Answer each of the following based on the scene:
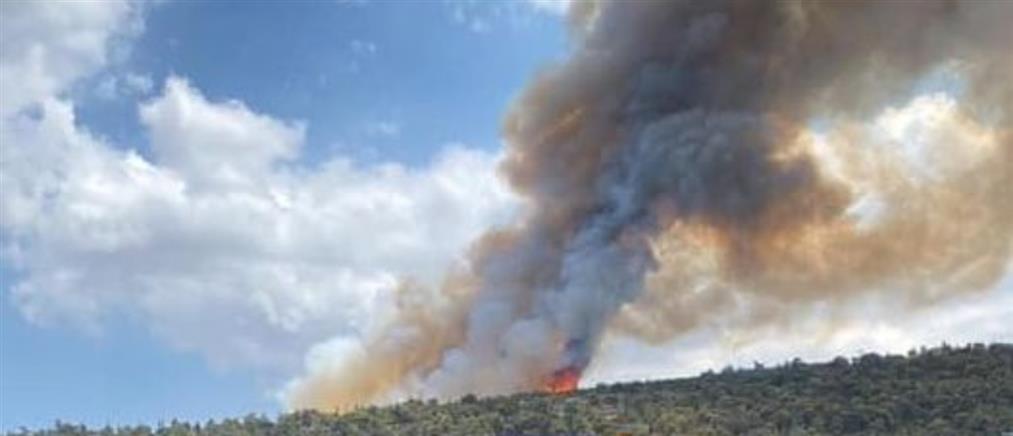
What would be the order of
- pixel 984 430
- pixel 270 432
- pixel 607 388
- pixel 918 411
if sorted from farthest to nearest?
1. pixel 607 388
2. pixel 270 432
3. pixel 918 411
4. pixel 984 430

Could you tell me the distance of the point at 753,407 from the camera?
126 m

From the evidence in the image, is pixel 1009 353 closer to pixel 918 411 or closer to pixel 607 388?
pixel 918 411

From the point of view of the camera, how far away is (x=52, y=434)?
134 m

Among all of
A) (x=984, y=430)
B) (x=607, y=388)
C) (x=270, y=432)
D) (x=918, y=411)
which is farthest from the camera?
(x=607, y=388)

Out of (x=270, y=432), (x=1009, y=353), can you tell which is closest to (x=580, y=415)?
(x=270, y=432)

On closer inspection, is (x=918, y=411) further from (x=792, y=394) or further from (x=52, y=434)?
(x=52, y=434)

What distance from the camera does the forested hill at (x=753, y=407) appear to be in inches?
4665

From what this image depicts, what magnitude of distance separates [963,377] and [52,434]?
237ft

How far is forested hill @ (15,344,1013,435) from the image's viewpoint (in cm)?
11850

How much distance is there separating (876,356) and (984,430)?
100.0 feet

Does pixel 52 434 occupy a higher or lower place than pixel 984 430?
higher

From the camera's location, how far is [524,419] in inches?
4801

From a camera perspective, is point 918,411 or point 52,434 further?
point 52,434

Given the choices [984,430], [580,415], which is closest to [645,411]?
[580,415]
